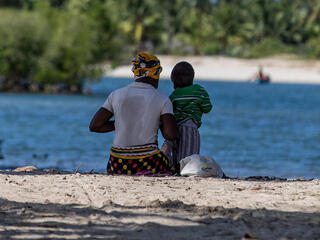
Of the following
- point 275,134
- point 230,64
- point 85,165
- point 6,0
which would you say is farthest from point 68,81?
point 6,0

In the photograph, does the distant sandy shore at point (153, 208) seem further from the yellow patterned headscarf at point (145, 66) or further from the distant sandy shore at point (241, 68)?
the distant sandy shore at point (241, 68)

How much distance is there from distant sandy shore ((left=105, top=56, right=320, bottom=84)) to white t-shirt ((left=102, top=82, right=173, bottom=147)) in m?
76.5

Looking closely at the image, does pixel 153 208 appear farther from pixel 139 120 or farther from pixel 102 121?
pixel 102 121

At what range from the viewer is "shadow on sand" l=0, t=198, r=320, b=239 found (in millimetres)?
4879

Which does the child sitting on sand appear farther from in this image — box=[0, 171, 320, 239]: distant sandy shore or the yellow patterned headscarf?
box=[0, 171, 320, 239]: distant sandy shore

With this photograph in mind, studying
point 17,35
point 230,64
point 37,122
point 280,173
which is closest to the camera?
point 280,173

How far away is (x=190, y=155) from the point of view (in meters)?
8.00

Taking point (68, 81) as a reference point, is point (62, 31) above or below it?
above

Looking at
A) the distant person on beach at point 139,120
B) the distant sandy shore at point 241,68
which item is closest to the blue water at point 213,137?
the distant person on beach at point 139,120

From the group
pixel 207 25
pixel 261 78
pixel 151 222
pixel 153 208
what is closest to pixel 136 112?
pixel 153 208

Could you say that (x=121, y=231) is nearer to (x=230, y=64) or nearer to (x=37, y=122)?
(x=37, y=122)

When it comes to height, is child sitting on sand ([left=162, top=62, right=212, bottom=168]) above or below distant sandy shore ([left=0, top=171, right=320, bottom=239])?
above

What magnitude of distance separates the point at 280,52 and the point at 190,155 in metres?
82.1

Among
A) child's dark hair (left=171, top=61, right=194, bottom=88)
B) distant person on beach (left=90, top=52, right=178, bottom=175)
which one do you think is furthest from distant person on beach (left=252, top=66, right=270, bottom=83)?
distant person on beach (left=90, top=52, right=178, bottom=175)
